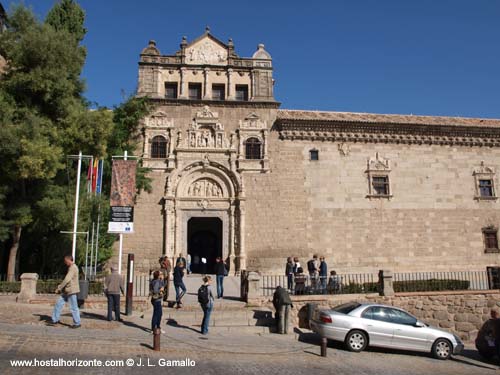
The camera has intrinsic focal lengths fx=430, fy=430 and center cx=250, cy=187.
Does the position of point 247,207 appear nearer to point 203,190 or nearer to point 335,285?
point 203,190

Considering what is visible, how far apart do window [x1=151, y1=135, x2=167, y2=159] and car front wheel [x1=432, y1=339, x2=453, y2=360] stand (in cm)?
1616

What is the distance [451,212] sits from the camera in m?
24.7

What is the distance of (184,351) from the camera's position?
974cm

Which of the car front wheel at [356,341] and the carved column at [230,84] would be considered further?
the carved column at [230,84]

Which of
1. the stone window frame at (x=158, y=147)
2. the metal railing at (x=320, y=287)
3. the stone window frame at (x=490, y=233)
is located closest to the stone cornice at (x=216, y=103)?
the stone window frame at (x=158, y=147)

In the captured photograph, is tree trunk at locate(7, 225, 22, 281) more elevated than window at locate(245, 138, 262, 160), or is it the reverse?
window at locate(245, 138, 262, 160)

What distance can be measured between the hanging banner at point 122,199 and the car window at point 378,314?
24.4 ft

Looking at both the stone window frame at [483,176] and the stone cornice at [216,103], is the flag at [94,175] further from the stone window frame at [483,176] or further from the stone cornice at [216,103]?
the stone window frame at [483,176]

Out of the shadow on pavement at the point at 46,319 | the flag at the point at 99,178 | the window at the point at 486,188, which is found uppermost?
the window at the point at 486,188

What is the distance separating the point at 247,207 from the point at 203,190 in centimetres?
257

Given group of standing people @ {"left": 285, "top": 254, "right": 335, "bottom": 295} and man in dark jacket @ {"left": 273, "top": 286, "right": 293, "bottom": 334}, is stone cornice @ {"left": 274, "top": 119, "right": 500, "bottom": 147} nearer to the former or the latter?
group of standing people @ {"left": 285, "top": 254, "right": 335, "bottom": 295}

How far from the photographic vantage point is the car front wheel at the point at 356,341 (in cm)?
1156

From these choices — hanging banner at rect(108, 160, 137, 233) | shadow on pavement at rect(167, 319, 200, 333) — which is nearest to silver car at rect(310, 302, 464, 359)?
shadow on pavement at rect(167, 319, 200, 333)

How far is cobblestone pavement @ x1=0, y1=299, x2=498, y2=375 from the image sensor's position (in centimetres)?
859
